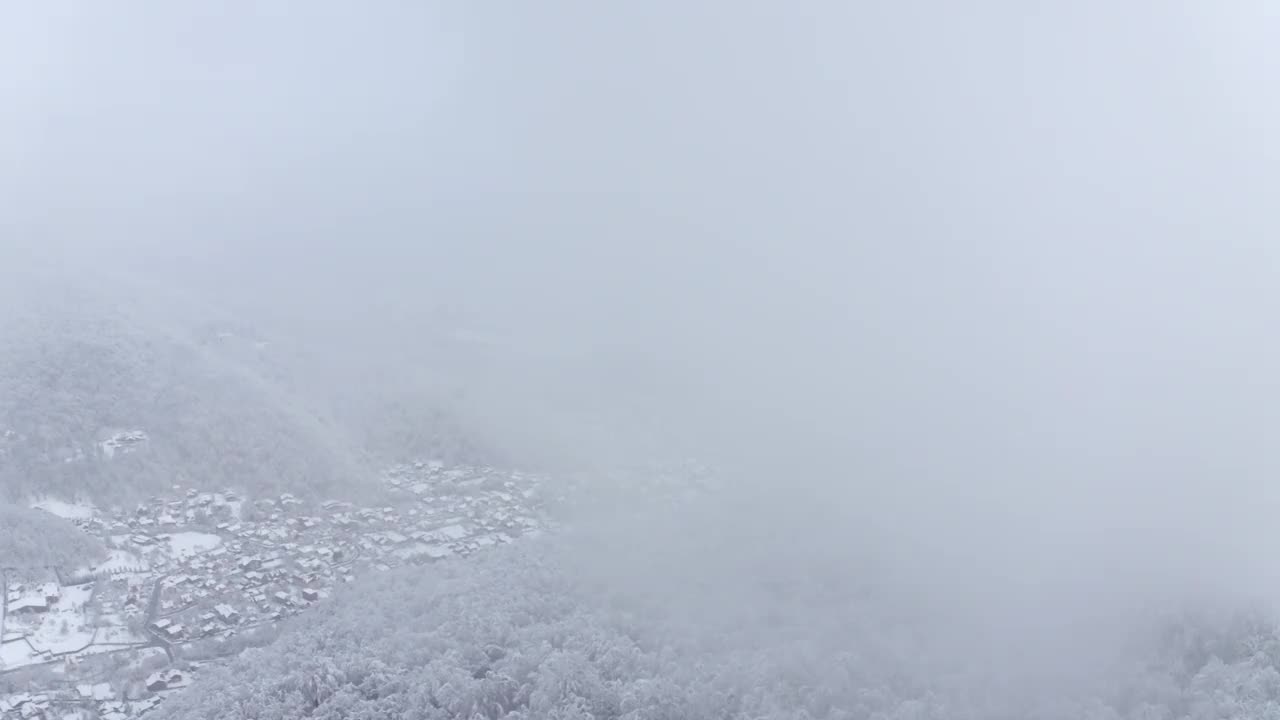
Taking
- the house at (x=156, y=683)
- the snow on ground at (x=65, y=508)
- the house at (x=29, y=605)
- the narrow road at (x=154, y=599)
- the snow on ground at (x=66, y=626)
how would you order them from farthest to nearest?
the snow on ground at (x=65, y=508), the narrow road at (x=154, y=599), the house at (x=29, y=605), the snow on ground at (x=66, y=626), the house at (x=156, y=683)

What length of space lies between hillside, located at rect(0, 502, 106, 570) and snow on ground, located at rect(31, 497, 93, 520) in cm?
123

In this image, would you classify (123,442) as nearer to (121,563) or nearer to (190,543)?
(190,543)

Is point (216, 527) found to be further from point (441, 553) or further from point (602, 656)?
point (602, 656)

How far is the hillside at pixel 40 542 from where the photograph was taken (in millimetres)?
29219

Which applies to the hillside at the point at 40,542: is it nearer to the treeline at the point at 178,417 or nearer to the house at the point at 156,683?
the treeline at the point at 178,417

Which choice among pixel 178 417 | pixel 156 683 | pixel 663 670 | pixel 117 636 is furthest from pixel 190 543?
pixel 663 670

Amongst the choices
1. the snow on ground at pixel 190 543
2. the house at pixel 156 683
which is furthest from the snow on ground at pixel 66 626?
the snow on ground at pixel 190 543

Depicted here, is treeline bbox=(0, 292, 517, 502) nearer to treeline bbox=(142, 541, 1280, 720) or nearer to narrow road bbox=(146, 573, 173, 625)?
narrow road bbox=(146, 573, 173, 625)

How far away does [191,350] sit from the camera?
147 ft

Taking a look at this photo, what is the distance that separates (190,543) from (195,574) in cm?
206

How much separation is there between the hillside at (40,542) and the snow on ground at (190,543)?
7.41 feet

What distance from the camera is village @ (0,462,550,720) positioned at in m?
25.8

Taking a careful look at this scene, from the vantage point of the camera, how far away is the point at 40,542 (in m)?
29.8

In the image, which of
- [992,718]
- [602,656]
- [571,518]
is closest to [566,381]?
[571,518]
